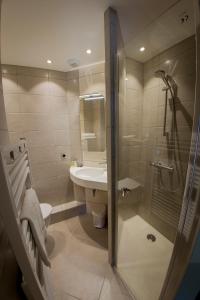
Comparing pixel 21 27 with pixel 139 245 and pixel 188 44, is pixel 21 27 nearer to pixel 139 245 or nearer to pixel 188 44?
pixel 188 44

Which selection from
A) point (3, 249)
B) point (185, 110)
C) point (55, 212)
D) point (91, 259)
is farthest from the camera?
point (55, 212)

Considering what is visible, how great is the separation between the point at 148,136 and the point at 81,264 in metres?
1.66

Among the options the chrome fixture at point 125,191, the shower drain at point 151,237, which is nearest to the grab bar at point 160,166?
the chrome fixture at point 125,191

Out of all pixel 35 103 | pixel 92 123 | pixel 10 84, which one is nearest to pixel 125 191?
pixel 92 123

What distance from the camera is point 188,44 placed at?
1.20 m

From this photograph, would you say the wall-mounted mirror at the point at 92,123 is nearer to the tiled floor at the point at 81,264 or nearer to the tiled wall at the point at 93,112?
the tiled wall at the point at 93,112

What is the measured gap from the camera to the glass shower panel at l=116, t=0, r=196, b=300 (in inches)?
48.6

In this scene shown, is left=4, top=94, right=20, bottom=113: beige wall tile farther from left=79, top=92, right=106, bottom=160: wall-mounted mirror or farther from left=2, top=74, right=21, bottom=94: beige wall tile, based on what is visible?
left=79, top=92, right=106, bottom=160: wall-mounted mirror

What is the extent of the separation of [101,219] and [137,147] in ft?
3.77

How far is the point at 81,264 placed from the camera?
155cm

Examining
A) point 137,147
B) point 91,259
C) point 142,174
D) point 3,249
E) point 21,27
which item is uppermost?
point 21,27

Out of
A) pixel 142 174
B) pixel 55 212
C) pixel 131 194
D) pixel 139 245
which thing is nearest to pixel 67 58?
pixel 142 174

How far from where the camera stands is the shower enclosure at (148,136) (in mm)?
1169

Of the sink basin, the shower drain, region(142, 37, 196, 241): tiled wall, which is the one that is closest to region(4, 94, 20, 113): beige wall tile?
the sink basin
